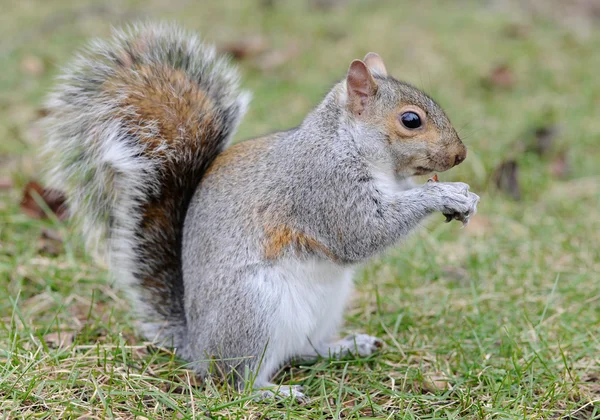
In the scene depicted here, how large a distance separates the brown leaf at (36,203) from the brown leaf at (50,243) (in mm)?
92

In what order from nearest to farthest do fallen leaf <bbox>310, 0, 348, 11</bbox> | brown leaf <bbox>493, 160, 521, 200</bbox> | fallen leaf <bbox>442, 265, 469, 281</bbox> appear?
1. fallen leaf <bbox>442, 265, 469, 281</bbox>
2. brown leaf <bbox>493, 160, 521, 200</bbox>
3. fallen leaf <bbox>310, 0, 348, 11</bbox>

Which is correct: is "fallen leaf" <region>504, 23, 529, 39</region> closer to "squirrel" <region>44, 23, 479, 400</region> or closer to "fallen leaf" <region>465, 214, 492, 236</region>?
"fallen leaf" <region>465, 214, 492, 236</region>

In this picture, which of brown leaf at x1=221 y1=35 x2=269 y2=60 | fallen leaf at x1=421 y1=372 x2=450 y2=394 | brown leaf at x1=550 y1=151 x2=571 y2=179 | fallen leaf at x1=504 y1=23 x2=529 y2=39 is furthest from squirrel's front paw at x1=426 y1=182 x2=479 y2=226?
fallen leaf at x1=504 y1=23 x2=529 y2=39

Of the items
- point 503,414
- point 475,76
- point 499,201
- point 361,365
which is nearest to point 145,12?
point 475,76

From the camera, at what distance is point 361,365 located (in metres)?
1.87

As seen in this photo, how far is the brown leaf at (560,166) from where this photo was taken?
3301mm

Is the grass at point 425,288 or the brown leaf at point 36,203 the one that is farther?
the brown leaf at point 36,203

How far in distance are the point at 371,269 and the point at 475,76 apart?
2.40 m

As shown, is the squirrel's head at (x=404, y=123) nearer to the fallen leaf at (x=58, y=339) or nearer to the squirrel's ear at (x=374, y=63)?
the squirrel's ear at (x=374, y=63)

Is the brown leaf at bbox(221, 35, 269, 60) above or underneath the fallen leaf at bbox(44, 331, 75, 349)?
above

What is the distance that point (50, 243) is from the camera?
249 centimetres

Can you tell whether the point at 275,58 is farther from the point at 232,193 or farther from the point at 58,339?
the point at 58,339

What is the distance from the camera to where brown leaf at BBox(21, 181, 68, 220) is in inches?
103

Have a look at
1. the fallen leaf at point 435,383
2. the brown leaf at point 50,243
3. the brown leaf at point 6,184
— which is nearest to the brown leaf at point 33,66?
the brown leaf at point 6,184
